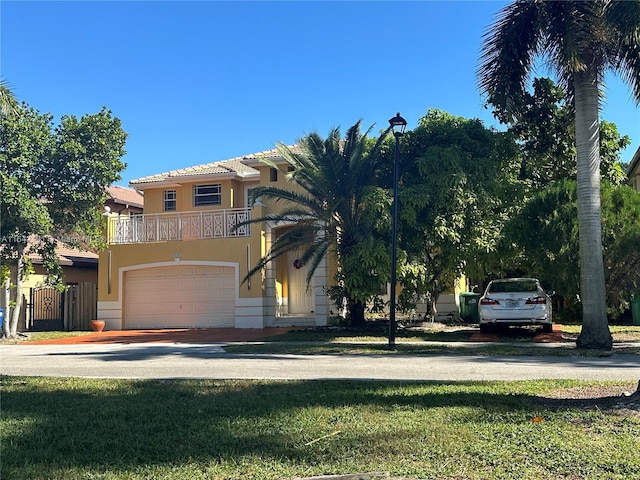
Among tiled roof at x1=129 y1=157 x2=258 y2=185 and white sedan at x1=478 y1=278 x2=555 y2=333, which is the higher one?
tiled roof at x1=129 y1=157 x2=258 y2=185

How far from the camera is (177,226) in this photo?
944 inches

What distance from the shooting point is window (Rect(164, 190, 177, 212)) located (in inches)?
1049

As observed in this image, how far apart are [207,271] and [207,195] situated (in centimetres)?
407

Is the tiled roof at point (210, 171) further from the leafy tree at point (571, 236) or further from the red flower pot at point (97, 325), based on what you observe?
the leafy tree at point (571, 236)

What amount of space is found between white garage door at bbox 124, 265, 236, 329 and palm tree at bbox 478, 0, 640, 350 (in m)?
13.1

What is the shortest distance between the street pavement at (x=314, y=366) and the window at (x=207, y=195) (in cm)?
1190

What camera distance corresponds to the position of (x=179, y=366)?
11500 millimetres

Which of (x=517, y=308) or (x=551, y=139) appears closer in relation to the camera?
(x=517, y=308)

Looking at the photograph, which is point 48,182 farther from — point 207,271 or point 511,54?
point 511,54

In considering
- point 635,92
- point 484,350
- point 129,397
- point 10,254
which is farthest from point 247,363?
point 10,254

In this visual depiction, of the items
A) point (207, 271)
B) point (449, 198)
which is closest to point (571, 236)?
point (449, 198)

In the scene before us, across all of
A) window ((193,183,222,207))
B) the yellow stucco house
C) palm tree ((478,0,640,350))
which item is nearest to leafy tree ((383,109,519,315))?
palm tree ((478,0,640,350))

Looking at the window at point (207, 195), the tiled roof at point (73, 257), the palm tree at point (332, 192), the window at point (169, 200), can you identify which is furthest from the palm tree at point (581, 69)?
the tiled roof at point (73, 257)

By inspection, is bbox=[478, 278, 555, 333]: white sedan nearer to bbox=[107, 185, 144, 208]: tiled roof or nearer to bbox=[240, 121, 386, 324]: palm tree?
bbox=[240, 121, 386, 324]: palm tree
